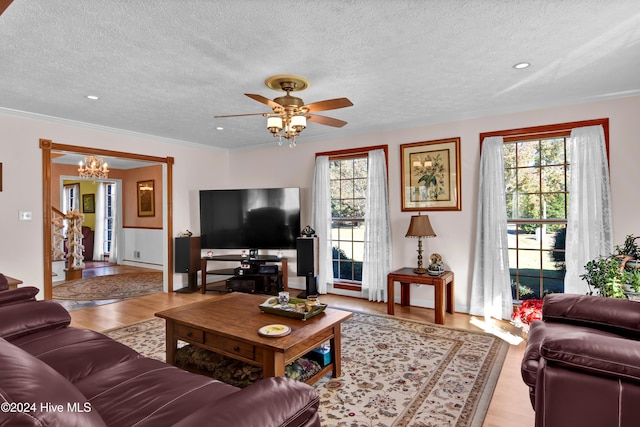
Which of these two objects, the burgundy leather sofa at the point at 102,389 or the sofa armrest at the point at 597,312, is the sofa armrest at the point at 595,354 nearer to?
the sofa armrest at the point at 597,312

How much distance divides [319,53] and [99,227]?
8.94m

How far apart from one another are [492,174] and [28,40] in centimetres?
441

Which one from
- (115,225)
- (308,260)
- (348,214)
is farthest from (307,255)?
(115,225)

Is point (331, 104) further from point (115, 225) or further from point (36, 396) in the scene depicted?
point (115, 225)

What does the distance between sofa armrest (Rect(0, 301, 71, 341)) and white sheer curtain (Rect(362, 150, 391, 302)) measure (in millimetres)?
3569

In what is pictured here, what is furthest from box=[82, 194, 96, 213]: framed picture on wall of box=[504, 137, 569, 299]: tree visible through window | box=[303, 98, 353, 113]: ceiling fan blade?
box=[504, 137, 569, 299]: tree visible through window

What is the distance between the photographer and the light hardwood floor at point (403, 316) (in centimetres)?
222

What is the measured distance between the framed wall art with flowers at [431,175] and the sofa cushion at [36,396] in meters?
4.23

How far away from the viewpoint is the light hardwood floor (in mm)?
2225

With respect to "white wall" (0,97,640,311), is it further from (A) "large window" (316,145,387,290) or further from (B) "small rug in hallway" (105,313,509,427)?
(B) "small rug in hallway" (105,313,509,427)

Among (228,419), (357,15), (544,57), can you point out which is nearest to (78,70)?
(357,15)

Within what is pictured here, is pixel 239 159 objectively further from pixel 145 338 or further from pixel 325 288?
pixel 145 338

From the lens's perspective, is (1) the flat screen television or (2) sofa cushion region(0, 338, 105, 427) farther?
(1) the flat screen television

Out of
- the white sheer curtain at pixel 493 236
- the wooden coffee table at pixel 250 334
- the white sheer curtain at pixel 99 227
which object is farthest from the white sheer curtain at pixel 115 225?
the white sheer curtain at pixel 493 236
